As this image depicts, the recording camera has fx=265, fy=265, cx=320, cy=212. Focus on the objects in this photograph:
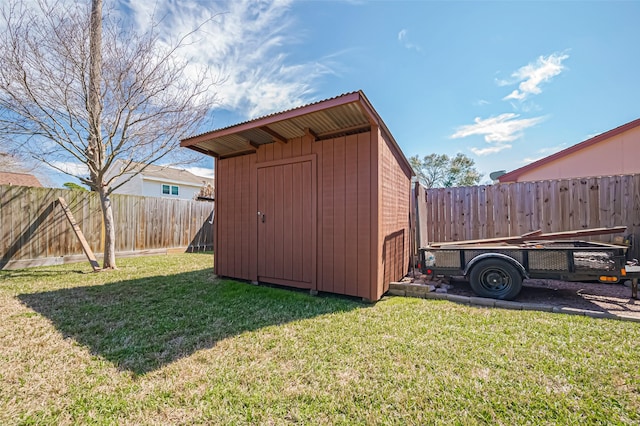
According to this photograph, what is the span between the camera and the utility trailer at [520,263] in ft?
10.6

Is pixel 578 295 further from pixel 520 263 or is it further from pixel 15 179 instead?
pixel 15 179

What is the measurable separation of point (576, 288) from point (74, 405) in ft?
19.2

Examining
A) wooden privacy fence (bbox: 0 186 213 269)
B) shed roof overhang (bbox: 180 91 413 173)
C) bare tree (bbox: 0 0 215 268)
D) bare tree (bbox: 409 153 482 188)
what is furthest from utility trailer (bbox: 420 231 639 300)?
bare tree (bbox: 409 153 482 188)

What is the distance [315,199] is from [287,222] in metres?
0.63

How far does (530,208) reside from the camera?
514 cm

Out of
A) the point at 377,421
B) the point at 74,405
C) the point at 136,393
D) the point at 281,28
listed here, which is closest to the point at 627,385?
the point at 377,421

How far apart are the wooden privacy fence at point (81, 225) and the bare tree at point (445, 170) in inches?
798

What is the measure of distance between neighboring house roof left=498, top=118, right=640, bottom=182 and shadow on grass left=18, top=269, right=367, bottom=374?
7.89 meters

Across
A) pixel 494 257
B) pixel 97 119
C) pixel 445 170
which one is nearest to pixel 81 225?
pixel 97 119

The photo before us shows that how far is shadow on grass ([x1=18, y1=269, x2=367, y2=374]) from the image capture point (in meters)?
2.36

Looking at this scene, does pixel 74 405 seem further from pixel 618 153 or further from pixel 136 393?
pixel 618 153

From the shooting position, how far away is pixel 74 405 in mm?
1626

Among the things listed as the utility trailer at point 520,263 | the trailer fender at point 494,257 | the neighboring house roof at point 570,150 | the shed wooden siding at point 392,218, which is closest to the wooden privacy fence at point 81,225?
the shed wooden siding at point 392,218

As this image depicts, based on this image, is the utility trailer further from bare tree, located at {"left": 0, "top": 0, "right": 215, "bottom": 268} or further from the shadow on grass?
bare tree, located at {"left": 0, "top": 0, "right": 215, "bottom": 268}
